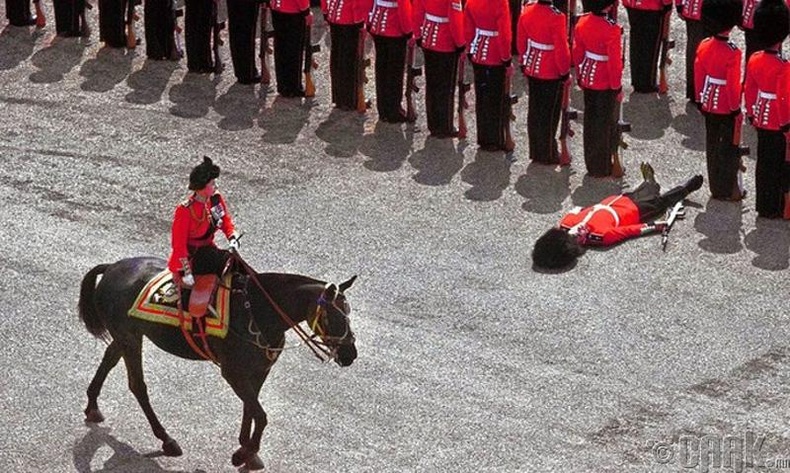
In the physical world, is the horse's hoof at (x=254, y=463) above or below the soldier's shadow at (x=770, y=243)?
below

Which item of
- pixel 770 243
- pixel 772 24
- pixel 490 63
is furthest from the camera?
pixel 490 63

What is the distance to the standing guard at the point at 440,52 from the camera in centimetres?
1622

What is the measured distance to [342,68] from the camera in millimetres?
17250

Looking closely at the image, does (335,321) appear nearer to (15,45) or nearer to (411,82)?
(411,82)

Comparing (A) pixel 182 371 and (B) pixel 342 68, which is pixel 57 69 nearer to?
(B) pixel 342 68

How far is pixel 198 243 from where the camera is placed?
460 inches

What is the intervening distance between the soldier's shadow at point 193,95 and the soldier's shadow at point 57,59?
1.25 metres

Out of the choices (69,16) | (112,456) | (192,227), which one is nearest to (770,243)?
(192,227)

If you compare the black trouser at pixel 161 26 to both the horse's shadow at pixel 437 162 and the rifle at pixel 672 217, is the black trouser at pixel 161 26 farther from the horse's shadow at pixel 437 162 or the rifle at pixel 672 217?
the rifle at pixel 672 217

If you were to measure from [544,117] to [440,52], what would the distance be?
3.73ft

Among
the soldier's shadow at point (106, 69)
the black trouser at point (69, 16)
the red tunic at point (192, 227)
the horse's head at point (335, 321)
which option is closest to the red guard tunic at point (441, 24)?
the soldier's shadow at point (106, 69)

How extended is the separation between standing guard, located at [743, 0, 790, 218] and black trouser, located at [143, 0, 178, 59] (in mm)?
6082

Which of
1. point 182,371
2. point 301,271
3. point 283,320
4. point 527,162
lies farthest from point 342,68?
point 283,320

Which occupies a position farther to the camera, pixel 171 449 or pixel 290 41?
pixel 290 41
